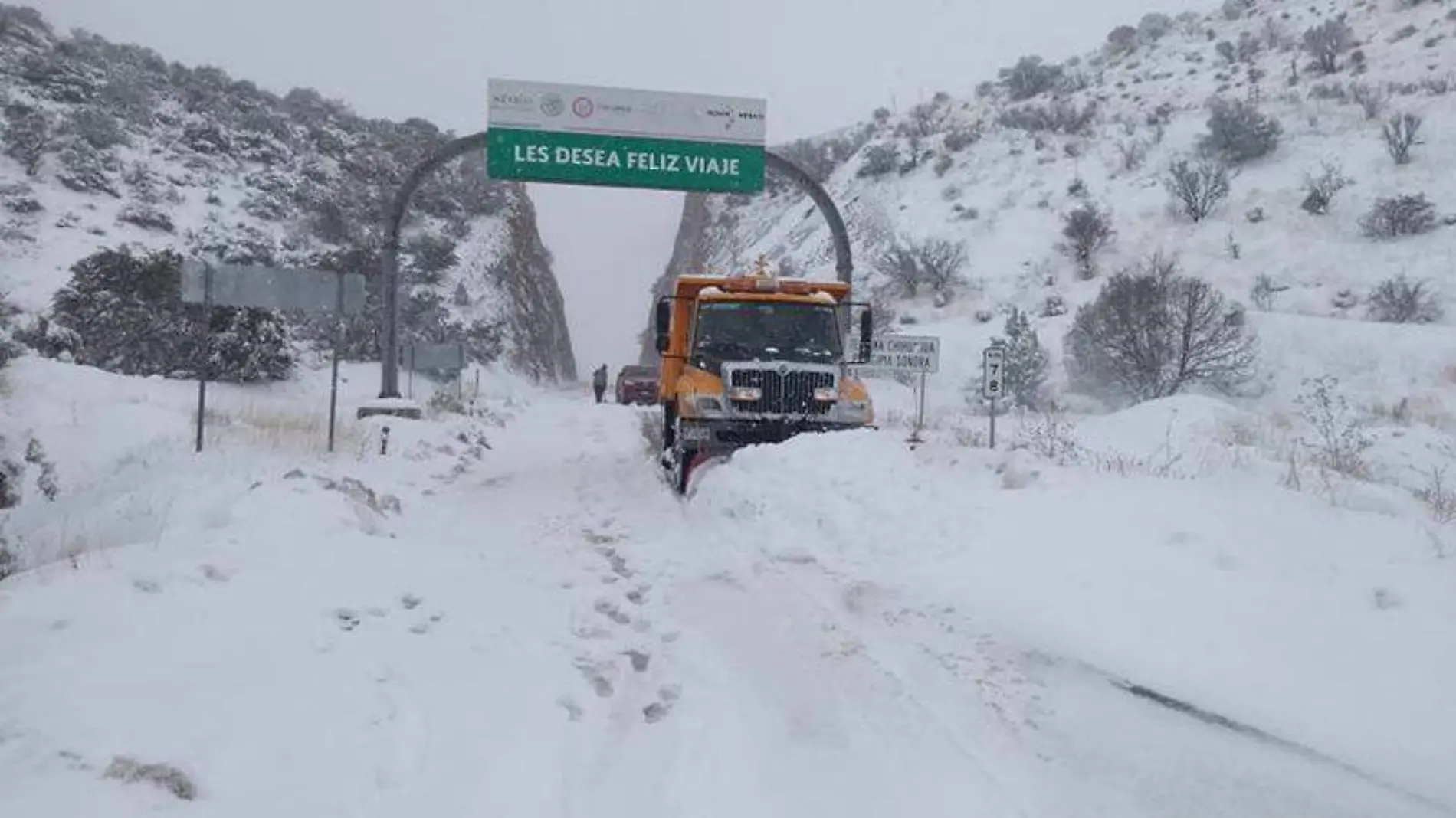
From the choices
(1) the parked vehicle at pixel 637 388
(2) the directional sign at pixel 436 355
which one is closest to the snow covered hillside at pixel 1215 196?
(1) the parked vehicle at pixel 637 388

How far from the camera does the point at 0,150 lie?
37312mm

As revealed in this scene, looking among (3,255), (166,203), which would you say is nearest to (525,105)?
(3,255)

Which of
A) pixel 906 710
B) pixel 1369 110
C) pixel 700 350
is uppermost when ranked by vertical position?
pixel 1369 110

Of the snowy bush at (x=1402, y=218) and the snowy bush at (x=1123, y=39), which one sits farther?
the snowy bush at (x=1123, y=39)

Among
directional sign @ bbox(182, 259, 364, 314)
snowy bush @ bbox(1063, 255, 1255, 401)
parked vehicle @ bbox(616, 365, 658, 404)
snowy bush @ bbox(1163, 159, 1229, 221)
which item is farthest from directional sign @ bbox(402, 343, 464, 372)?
snowy bush @ bbox(1163, 159, 1229, 221)

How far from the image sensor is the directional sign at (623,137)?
19859 millimetres

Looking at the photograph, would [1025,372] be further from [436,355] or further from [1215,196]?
[436,355]

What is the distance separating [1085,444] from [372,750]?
12468 millimetres

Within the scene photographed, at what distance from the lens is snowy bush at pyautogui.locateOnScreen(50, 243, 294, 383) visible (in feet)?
84.3

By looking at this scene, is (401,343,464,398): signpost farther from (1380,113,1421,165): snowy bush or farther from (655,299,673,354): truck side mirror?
(1380,113,1421,165): snowy bush

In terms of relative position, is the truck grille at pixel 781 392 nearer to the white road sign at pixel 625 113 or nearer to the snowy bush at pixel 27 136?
the white road sign at pixel 625 113

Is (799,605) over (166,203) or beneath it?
beneath

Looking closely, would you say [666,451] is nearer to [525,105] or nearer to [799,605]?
[799,605]

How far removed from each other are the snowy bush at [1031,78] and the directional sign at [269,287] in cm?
4642
